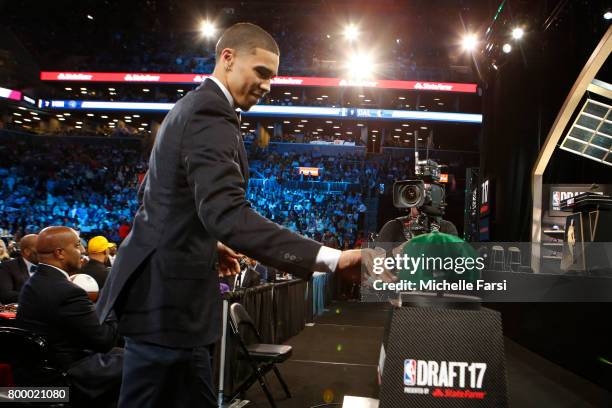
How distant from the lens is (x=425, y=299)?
1397 mm

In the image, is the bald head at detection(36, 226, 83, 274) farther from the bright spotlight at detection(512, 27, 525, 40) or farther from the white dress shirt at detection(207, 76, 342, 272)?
the bright spotlight at detection(512, 27, 525, 40)

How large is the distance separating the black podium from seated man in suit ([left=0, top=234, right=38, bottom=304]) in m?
5.28

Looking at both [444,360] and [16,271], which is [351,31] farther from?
[444,360]

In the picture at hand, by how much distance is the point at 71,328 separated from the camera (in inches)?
109

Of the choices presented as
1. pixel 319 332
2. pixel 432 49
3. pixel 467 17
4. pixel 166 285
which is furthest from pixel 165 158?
pixel 432 49

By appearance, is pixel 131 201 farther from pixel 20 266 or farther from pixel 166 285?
pixel 166 285

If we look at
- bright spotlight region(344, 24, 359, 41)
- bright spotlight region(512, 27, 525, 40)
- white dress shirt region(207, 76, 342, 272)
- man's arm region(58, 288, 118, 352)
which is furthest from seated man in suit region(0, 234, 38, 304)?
bright spotlight region(344, 24, 359, 41)

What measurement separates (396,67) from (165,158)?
28584 mm

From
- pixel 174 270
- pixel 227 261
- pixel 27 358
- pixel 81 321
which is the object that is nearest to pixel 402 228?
pixel 81 321

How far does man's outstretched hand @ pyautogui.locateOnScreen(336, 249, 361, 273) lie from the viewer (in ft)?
3.42

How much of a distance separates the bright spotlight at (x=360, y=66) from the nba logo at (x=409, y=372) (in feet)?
88.7

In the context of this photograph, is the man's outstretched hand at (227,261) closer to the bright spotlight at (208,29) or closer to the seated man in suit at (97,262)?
the seated man in suit at (97,262)

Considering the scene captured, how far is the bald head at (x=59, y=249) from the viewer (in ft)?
9.55

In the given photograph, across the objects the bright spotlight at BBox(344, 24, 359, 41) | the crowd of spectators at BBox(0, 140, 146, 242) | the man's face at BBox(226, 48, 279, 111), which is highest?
the bright spotlight at BBox(344, 24, 359, 41)
